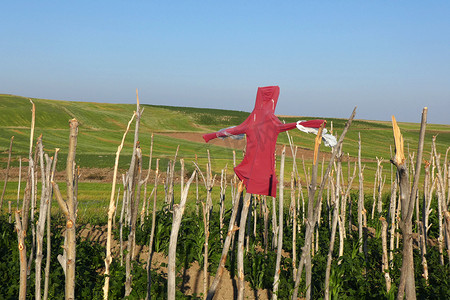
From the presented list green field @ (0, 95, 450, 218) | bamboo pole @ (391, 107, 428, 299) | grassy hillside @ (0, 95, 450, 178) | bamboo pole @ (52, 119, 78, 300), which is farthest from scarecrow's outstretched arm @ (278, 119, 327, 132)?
grassy hillside @ (0, 95, 450, 178)

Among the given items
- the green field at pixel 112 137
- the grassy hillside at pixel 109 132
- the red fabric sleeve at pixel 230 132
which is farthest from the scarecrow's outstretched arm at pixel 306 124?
the grassy hillside at pixel 109 132

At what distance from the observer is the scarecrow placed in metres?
2.63

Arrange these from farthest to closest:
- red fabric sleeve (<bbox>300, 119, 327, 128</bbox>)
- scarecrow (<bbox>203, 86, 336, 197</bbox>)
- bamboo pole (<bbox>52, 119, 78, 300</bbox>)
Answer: scarecrow (<bbox>203, 86, 336, 197</bbox>) → red fabric sleeve (<bbox>300, 119, 327, 128</bbox>) → bamboo pole (<bbox>52, 119, 78, 300</bbox>)

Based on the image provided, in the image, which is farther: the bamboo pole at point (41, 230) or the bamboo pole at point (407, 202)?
the bamboo pole at point (41, 230)

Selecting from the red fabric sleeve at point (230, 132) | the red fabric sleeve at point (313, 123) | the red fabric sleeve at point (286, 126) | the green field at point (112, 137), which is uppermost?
the red fabric sleeve at point (313, 123)

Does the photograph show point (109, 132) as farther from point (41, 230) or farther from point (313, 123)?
point (313, 123)

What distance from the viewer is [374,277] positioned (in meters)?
4.98

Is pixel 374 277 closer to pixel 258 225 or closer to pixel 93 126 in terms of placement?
pixel 258 225

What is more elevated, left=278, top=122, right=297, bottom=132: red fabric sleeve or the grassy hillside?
left=278, top=122, right=297, bottom=132: red fabric sleeve

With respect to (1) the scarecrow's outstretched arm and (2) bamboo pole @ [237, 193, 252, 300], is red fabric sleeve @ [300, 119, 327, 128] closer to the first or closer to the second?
(1) the scarecrow's outstretched arm

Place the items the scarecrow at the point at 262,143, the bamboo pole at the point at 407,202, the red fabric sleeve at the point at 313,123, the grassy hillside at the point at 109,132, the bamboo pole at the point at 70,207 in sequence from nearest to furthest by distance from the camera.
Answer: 1. the bamboo pole at the point at 407,202
2. the bamboo pole at the point at 70,207
3. the red fabric sleeve at the point at 313,123
4. the scarecrow at the point at 262,143
5. the grassy hillside at the point at 109,132

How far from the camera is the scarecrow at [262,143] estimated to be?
2633 millimetres

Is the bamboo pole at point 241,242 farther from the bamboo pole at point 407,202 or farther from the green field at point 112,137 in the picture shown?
the green field at point 112,137

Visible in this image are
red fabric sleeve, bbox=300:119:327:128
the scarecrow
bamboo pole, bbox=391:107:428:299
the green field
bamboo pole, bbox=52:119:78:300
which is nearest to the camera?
bamboo pole, bbox=391:107:428:299
